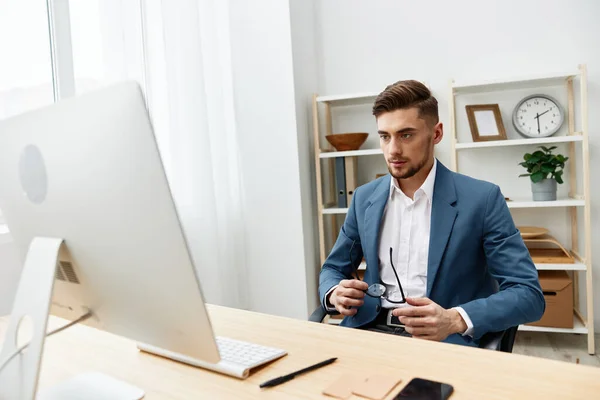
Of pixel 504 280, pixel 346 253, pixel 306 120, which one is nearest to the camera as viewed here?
pixel 504 280

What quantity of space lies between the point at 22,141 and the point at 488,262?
4.30 feet

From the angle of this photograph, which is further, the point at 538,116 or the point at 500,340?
the point at 538,116

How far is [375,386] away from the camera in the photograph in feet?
2.81

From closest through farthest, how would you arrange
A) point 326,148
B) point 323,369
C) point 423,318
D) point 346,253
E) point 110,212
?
point 110,212, point 323,369, point 423,318, point 346,253, point 326,148

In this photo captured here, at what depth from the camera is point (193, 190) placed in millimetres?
2734

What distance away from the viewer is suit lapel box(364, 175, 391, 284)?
1.67 meters

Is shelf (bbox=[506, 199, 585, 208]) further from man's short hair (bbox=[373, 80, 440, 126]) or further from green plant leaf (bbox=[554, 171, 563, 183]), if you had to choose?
man's short hair (bbox=[373, 80, 440, 126])

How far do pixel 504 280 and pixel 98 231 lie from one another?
1.18 metres

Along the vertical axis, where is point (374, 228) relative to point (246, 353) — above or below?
above

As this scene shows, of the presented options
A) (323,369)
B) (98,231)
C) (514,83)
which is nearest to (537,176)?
(514,83)

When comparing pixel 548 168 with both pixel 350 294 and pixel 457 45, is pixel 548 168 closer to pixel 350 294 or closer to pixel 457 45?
pixel 457 45

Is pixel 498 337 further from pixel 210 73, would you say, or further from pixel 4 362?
pixel 210 73

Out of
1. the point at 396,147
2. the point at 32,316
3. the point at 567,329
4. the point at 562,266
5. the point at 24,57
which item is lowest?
the point at 567,329

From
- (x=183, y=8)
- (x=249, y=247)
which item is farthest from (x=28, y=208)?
(x=249, y=247)
